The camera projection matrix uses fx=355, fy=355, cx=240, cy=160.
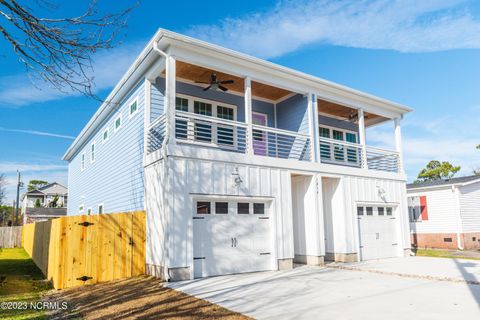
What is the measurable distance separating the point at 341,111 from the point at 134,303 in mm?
12681

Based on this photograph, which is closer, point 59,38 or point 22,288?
point 59,38

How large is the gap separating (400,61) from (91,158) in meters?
16.5

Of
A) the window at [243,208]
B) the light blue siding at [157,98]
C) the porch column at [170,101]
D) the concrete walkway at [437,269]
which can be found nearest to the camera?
the concrete walkway at [437,269]

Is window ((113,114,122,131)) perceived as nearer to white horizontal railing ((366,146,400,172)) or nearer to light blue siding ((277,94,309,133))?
light blue siding ((277,94,309,133))

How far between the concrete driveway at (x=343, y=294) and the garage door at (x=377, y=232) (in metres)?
3.02

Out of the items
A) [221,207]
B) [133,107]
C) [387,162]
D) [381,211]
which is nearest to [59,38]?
[221,207]

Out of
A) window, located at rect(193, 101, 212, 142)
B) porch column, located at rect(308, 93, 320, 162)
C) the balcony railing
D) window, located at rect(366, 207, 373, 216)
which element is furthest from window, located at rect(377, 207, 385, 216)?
window, located at rect(193, 101, 212, 142)

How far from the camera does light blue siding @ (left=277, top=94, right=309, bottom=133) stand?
13672 millimetres

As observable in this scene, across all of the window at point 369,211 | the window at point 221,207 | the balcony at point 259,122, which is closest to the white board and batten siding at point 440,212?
the balcony at point 259,122

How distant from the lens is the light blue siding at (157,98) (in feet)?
38.0

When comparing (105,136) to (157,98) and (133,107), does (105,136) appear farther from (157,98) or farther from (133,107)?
(157,98)

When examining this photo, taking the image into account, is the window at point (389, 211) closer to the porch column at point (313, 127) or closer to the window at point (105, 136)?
the porch column at point (313, 127)

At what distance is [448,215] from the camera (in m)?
20.6

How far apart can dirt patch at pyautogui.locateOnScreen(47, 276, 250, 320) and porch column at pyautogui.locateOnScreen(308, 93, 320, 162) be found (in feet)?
23.0
